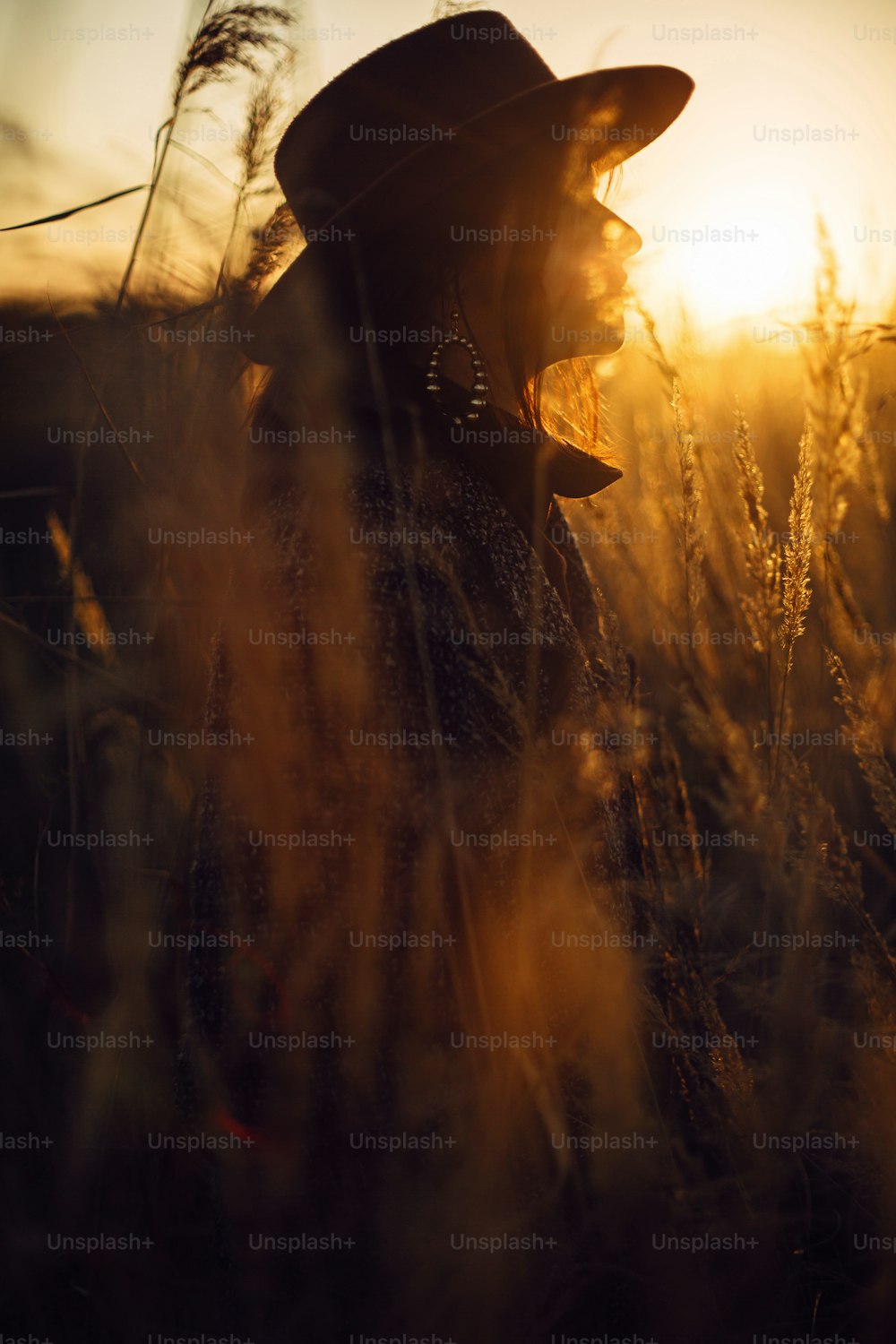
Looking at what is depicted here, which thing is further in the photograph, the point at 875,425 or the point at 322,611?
the point at 875,425

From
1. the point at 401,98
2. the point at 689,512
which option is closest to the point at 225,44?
the point at 401,98

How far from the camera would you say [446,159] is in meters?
1.12

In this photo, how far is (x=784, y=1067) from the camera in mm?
1081

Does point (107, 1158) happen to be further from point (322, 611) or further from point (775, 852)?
point (775, 852)

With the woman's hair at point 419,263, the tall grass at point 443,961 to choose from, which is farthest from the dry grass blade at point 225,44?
the woman's hair at point 419,263

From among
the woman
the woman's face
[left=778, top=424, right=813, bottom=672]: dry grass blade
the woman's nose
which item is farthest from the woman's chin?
[left=778, top=424, right=813, bottom=672]: dry grass blade

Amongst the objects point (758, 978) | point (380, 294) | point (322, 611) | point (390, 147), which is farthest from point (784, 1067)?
point (390, 147)

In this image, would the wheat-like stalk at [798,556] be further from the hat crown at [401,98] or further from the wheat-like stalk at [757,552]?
the hat crown at [401,98]

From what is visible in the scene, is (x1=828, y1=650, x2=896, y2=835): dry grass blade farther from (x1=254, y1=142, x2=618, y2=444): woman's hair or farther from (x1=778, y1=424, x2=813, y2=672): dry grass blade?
(x1=254, y1=142, x2=618, y2=444): woman's hair

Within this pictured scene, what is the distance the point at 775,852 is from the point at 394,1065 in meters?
0.59

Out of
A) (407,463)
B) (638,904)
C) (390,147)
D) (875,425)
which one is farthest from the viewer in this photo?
(875,425)

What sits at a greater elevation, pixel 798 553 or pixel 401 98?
pixel 401 98

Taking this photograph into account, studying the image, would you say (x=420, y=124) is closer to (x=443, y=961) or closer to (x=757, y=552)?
(x=757, y=552)

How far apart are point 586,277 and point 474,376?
286mm
